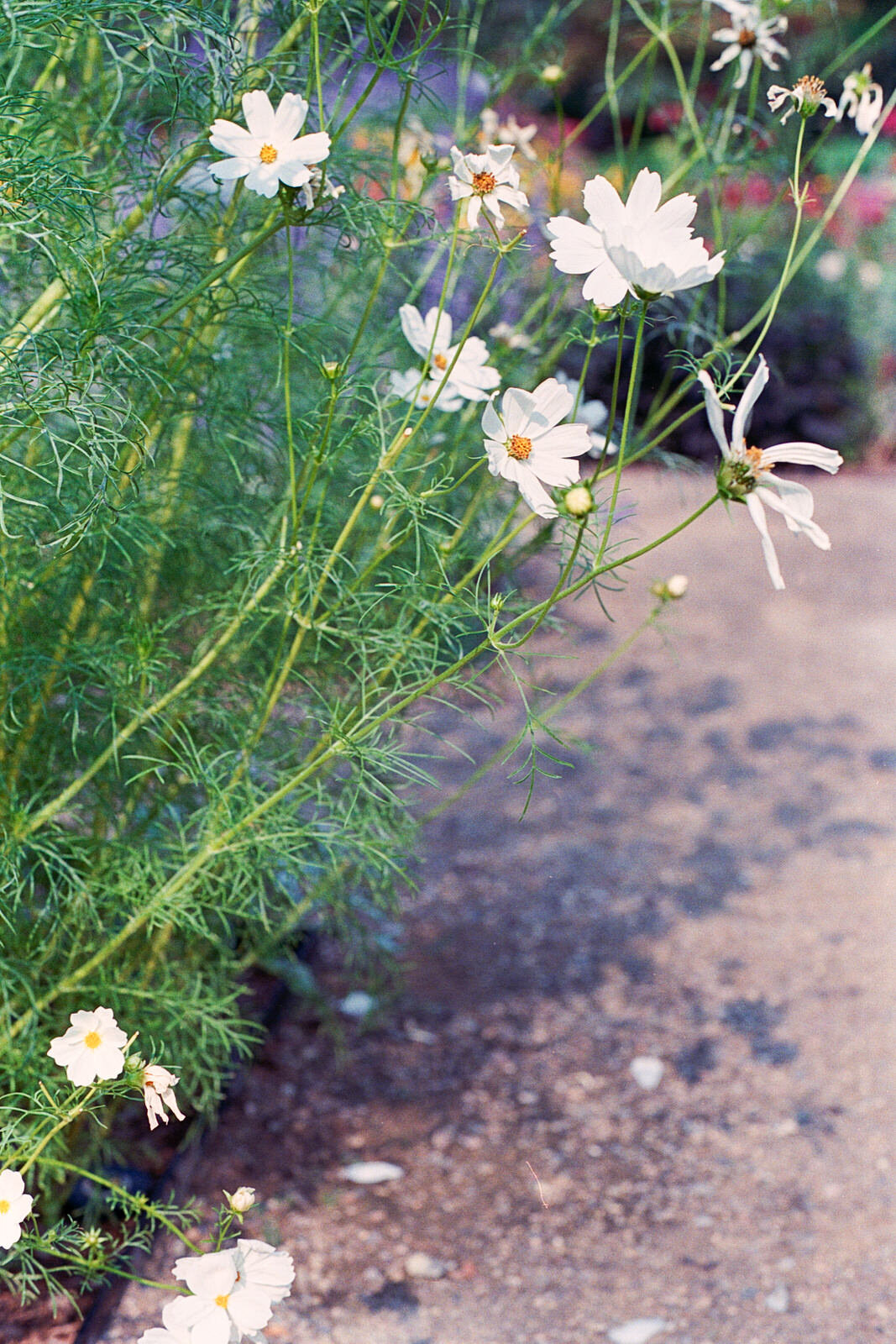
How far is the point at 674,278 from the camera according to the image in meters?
0.87

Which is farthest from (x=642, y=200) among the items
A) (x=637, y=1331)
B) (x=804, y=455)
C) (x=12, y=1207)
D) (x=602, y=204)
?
(x=637, y=1331)

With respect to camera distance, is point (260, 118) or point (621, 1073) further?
point (621, 1073)

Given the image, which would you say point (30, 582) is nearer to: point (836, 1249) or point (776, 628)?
point (836, 1249)

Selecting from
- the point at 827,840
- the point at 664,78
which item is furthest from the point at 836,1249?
the point at 664,78

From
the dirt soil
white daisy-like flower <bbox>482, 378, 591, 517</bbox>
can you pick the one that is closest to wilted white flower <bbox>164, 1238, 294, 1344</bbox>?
the dirt soil

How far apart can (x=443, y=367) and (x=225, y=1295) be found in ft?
2.89

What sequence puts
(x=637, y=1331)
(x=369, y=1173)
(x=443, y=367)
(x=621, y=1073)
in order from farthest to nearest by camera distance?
(x=621, y=1073)
(x=369, y=1173)
(x=637, y=1331)
(x=443, y=367)

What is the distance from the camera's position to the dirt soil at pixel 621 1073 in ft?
5.25

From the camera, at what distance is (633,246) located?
87cm

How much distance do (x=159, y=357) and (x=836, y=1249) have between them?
1462 millimetres

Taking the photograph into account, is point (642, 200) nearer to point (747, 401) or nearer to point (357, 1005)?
point (747, 401)

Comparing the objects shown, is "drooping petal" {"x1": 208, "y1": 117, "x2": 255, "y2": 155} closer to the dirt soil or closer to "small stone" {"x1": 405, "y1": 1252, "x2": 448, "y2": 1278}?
the dirt soil

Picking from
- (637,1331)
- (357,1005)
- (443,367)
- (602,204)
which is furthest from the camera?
(357,1005)

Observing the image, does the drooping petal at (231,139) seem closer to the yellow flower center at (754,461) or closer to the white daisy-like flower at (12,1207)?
the yellow flower center at (754,461)
